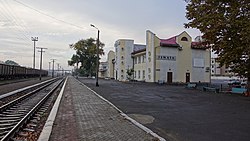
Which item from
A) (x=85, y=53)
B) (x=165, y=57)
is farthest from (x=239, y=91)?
(x=85, y=53)

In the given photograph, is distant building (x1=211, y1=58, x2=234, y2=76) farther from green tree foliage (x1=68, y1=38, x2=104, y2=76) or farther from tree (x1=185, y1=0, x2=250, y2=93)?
green tree foliage (x1=68, y1=38, x2=104, y2=76)

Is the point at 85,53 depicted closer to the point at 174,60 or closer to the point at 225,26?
the point at 174,60

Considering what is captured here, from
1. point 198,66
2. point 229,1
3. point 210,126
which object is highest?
point 229,1

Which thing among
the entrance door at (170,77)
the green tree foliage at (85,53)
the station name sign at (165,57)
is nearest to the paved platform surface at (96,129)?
the station name sign at (165,57)

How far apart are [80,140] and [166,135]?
8.00 feet

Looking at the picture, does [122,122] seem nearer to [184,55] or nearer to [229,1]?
[229,1]

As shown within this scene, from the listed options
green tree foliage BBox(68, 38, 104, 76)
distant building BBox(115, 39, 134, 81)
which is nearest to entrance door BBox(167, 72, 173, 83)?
distant building BBox(115, 39, 134, 81)

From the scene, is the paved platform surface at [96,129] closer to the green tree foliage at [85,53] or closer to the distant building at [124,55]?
the distant building at [124,55]

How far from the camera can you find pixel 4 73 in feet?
138

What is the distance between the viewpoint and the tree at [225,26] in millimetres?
18027

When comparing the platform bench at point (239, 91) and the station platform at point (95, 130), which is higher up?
the platform bench at point (239, 91)

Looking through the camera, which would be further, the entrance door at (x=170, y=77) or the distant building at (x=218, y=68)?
the entrance door at (x=170, y=77)

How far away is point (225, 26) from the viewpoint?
18.9 meters

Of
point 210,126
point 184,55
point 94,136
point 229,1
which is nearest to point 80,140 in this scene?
point 94,136
